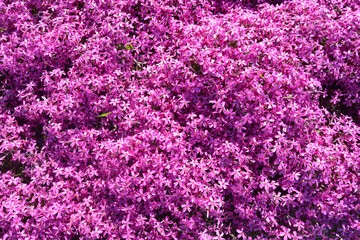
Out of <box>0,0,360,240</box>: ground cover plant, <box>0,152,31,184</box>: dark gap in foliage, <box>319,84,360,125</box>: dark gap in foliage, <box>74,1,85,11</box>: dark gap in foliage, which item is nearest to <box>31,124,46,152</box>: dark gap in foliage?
<box>0,0,360,240</box>: ground cover plant

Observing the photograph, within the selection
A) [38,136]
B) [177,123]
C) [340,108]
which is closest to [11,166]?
[38,136]

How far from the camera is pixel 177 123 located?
4.60 metres

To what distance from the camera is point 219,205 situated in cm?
415

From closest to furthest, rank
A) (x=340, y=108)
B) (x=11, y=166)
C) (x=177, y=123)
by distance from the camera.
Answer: (x=177, y=123) < (x=11, y=166) < (x=340, y=108)

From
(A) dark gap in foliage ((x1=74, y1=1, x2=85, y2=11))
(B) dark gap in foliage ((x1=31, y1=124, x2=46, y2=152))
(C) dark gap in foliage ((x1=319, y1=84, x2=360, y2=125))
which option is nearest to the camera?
(B) dark gap in foliage ((x1=31, y1=124, x2=46, y2=152))

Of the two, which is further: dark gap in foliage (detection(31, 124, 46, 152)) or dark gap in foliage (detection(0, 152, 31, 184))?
dark gap in foliage (detection(31, 124, 46, 152))

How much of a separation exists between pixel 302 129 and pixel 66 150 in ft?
12.6

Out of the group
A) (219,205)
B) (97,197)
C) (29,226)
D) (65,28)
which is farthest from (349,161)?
(65,28)

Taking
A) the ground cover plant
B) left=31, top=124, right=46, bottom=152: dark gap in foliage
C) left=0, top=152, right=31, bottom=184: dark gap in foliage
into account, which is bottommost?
left=0, top=152, right=31, bottom=184: dark gap in foliage

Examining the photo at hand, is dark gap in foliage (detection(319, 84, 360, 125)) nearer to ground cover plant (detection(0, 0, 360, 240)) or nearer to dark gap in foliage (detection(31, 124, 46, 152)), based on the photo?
ground cover plant (detection(0, 0, 360, 240))

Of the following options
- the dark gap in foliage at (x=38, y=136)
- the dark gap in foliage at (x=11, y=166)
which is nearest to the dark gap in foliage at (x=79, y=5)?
the dark gap in foliage at (x=38, y=136)

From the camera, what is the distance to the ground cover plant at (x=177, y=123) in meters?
4.27

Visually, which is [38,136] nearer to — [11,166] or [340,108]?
[11,166]

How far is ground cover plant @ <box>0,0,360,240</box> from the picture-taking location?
427 cm
